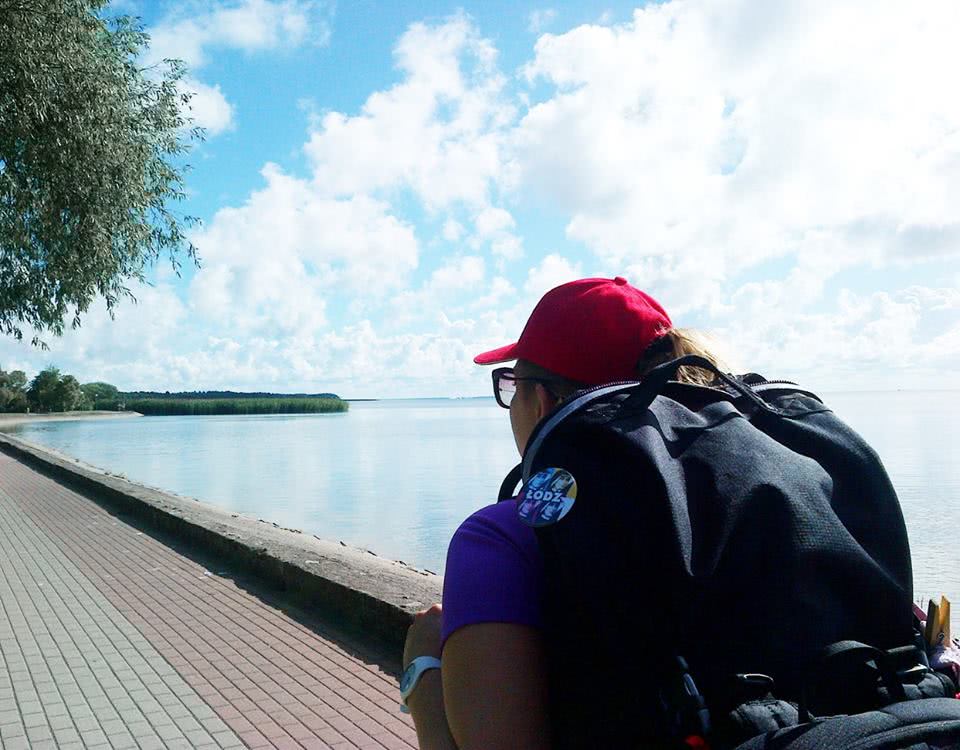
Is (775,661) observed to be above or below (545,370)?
below

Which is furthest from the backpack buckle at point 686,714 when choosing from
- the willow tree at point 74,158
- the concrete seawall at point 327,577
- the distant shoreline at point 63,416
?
the distant shoreline at point 63,416

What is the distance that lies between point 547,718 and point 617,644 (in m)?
0.17

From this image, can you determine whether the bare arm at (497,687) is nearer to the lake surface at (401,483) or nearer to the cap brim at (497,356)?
the cap brim at (497,356)

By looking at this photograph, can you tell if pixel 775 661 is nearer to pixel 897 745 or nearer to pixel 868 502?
pixel 897 745

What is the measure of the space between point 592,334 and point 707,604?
54 cm

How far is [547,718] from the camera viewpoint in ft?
4.13

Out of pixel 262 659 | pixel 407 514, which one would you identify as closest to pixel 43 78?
pixel 262 659

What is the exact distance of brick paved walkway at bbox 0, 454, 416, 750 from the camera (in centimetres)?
428

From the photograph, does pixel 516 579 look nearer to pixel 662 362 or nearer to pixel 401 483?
pixel 662 362

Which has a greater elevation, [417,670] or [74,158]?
[74,158]

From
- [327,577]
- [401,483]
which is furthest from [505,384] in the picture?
[401,483]

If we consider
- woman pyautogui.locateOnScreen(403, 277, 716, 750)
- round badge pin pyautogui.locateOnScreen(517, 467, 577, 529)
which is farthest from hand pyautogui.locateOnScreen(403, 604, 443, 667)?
round badge pin pyautogui.locateOnScreen(517, 467, 577, 529)

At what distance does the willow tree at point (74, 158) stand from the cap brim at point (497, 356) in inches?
426

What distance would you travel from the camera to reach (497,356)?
2.00 metres
